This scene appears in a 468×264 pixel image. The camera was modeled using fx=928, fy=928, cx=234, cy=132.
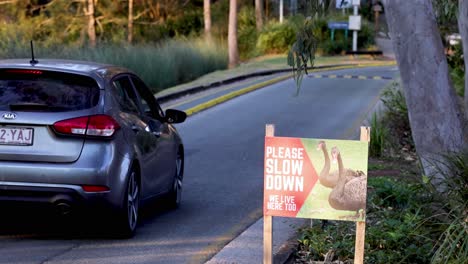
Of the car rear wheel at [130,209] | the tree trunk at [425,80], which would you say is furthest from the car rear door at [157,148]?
the tree trunk at [425,80]

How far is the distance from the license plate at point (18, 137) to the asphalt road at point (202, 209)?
93 centimetres

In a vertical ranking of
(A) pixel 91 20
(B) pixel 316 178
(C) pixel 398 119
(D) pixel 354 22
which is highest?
(B) pixel 316 178

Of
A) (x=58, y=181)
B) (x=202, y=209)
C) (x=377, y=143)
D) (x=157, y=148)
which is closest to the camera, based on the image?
(x=58, y=181)

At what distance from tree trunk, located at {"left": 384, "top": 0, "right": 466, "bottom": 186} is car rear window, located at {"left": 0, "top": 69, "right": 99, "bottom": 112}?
285 centimetres

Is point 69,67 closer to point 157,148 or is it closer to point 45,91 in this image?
point 45,91

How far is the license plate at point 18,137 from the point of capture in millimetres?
7992

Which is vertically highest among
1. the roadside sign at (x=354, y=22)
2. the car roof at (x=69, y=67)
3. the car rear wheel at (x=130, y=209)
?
the car roof at (x=69, y=67)

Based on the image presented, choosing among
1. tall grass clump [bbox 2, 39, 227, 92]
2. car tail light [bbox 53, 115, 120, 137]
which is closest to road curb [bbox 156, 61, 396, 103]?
tall grass clump [bbox 2, 39, 227, 92]

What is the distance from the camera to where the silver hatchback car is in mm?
7977

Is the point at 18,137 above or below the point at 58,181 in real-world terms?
above

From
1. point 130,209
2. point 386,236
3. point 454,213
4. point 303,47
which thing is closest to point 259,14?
point 303,47

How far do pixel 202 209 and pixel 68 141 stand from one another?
2.80 m

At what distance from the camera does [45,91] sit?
827 cm

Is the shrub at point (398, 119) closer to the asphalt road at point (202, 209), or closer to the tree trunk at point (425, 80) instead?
the asphalt road at point (202, 209)
